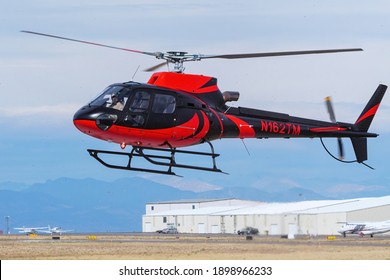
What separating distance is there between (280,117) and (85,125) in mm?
9957

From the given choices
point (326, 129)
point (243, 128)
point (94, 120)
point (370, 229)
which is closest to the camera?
point (94, 120)

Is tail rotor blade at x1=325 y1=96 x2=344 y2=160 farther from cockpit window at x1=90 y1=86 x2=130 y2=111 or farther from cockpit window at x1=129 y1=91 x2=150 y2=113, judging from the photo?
cockpit window at x1=90 y1=86 x2=130 y2=111

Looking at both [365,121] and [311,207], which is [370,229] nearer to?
[311,207]

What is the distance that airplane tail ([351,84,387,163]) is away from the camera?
48.3 m

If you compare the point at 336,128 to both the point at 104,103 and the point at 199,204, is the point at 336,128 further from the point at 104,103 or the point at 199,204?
the point at 199,204

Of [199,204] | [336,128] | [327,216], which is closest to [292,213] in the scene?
[327,216]

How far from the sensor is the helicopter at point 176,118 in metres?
40.8

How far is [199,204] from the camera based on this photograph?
7042 inches

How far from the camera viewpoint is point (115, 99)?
40.8 m

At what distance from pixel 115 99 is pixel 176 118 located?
2.94 meters

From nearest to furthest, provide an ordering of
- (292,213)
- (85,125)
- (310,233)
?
(85,125), (310,233), (292,213)

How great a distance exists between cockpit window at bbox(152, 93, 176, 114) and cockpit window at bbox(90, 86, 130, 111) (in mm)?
1373

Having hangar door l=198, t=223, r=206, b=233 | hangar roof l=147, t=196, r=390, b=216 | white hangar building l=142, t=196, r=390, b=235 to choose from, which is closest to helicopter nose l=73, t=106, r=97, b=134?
white hangar building l=142, t=196, r=390, b=235

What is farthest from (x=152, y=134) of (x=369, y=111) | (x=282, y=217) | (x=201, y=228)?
(x=201, y=228)
